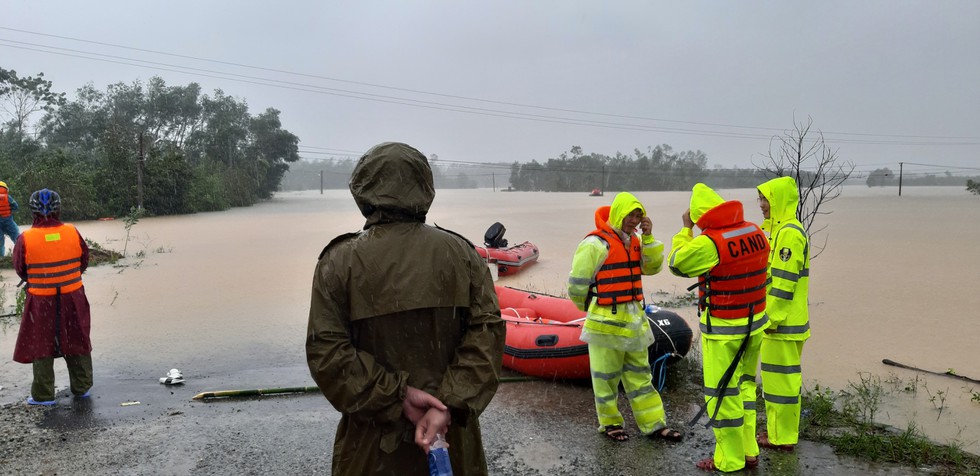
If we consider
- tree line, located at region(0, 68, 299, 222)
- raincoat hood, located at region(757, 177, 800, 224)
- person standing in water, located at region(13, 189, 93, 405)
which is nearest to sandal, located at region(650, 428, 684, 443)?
raincoat hood, located at region(757, 177, 800, 224)

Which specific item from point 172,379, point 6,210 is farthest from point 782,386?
point 6,210

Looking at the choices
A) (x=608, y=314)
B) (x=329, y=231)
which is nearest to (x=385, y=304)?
(x=608, y=314)

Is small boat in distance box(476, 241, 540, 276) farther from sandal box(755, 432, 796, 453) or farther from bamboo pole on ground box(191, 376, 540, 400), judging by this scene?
sandal box(755, 432, 796, 453)

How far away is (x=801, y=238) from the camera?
369 cm

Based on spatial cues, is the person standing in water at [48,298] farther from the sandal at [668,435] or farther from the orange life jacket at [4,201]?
the orange life jacket at [4,201]

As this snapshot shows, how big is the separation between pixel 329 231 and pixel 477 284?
2463cm

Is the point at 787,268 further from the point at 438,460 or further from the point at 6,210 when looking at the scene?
the point at 6,210

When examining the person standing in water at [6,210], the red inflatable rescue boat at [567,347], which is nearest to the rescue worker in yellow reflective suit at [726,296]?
the red inflatable rescue boat at [567,347]

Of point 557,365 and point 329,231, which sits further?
point 329,231

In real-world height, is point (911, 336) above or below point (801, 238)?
below

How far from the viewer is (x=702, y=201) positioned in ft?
11.5

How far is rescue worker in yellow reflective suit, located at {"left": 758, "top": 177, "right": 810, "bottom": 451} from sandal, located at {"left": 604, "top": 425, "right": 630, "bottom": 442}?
2.92 ft

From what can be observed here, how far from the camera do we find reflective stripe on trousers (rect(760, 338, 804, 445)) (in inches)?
147

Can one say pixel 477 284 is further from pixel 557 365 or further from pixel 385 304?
pixel 557 365
